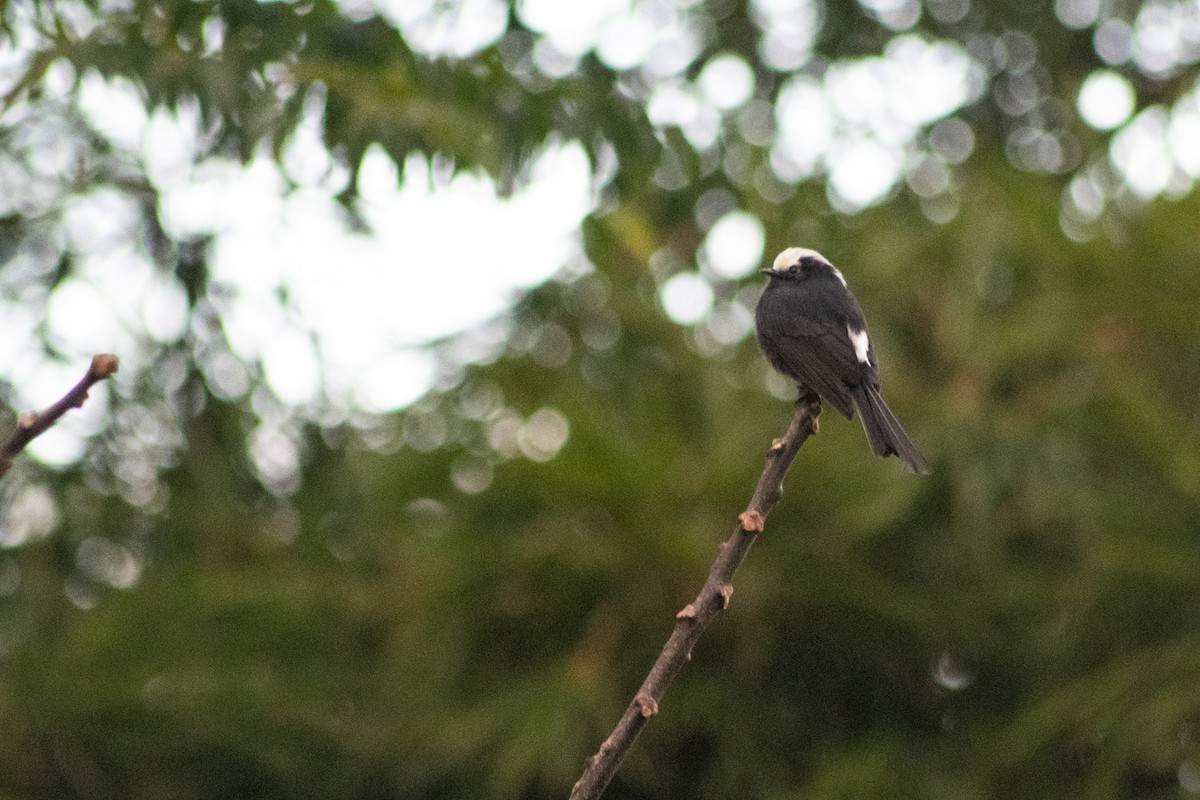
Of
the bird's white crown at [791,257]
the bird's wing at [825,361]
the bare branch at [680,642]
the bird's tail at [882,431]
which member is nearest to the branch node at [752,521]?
the bare branch at [680,642]

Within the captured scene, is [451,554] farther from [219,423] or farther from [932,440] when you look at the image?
[932,440]

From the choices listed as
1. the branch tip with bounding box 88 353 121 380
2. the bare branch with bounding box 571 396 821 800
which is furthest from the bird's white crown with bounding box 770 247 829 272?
the branch tip with bounding box 88 353 121 380

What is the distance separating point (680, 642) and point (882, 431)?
46.7 inches

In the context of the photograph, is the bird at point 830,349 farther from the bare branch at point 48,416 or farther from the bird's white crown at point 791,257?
the bare branch at point 48,416

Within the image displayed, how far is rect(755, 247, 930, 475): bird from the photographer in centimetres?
266

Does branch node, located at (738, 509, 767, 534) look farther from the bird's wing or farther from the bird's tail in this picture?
the bird's wing

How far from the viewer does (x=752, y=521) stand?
1.63m

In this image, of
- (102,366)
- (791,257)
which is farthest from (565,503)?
(102,366)

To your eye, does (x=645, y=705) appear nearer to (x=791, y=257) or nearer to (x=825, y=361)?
(x=825, y=361)

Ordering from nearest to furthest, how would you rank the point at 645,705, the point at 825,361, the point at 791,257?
the point at 645,705
the point at 825,361
the point at 791,257

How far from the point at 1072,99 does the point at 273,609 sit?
3850mm

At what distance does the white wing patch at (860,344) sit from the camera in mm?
2896

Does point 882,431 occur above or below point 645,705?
below

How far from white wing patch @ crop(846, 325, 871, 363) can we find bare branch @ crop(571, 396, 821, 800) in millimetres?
1234
